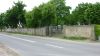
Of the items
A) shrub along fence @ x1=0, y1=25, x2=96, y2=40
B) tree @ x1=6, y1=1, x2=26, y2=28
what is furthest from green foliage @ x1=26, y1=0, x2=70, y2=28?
tree @ x1=6, y1=1, x2=26, y2=28

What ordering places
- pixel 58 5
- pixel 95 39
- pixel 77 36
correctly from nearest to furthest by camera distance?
pixel 95 39 < pixel 77 36 < pixel 58 5

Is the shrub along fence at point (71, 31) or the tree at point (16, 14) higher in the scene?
the tree at point (16, 14)

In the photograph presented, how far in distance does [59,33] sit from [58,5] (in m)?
15.4

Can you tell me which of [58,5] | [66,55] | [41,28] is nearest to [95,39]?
[66,55]

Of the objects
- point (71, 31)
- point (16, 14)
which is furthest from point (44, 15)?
point (16, 14)

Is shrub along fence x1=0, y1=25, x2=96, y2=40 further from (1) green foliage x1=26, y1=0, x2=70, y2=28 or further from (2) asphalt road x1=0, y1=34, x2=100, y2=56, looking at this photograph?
(2) asphalt road x1=0, y1=34, x2=100, y2=56

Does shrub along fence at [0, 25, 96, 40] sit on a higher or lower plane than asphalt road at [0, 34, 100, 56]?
Result: higher

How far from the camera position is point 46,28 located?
54469 mm

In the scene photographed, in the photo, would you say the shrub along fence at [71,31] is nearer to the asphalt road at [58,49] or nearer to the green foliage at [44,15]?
the green foliage at [44,15]

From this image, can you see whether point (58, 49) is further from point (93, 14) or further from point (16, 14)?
point (16, 14)

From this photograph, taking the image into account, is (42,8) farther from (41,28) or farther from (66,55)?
(66,55)

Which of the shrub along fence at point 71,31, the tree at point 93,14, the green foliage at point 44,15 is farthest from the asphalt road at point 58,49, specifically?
the tree at point 93,14

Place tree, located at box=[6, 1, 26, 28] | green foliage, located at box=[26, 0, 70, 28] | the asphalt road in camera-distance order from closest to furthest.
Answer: the asphalt road
green foliage, located at box=[26, 0, 70, 28]
tree, located at box=[6, 1, 26, 28]

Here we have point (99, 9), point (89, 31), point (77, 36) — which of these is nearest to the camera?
point (89, 31)
